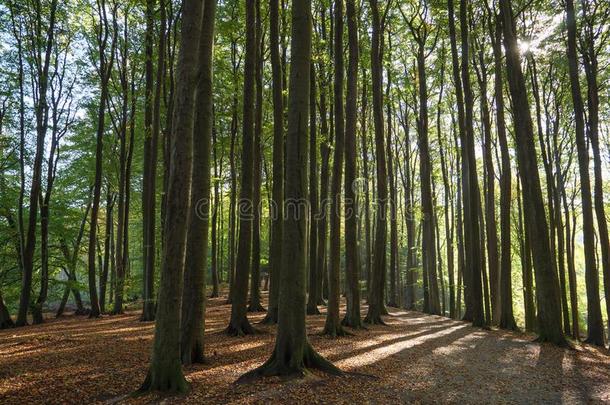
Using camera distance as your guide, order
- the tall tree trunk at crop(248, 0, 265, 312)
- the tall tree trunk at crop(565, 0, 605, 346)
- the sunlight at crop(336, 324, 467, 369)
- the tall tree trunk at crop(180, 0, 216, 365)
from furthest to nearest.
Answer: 1. the tall tree trunk at crop(248, 0, 265, 312)
2. the tall tree trunk at crop(565, 0, 605, 346)
3. the sunlight at crop(336, 324, 467, 369)
4. the tall tree trunk at crop(180, 0, 216, 365)

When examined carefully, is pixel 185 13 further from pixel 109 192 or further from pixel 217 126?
pixel 109 192

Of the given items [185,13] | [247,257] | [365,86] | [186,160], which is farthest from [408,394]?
[365,86]

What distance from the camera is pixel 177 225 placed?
545cm

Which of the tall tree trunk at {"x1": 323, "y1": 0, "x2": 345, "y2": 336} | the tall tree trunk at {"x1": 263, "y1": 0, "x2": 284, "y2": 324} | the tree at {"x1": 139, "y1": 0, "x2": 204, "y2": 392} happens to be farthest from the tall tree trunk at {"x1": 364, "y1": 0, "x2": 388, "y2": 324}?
the tree at {"x1": 139, "y1": 0, "x2": 204, "y2": 392}

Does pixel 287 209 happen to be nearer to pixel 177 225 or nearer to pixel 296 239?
pixel 296 239

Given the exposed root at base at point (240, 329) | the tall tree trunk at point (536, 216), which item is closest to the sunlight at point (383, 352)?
the tall tree trunk at point (536, 216)

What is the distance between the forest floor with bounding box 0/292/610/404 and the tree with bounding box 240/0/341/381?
1.00ft

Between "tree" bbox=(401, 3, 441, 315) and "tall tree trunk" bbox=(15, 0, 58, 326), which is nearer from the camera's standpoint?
"tall tree trunk" bbox=(15, 0, 58, 326)

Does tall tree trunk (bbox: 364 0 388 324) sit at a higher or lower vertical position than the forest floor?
higher

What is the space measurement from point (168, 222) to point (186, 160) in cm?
87

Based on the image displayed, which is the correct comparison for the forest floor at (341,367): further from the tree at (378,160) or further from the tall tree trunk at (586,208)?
the tall tree trunk at (586,208)

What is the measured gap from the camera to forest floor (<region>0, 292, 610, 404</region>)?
215 inches

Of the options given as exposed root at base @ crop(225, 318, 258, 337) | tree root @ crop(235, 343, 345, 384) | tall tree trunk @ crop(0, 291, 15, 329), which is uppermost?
tree root @ crop(235, 343, 345, 384)

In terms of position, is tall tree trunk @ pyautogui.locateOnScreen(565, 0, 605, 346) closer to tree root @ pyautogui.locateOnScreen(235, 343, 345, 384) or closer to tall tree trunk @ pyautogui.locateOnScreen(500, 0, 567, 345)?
tall tree trunk @ pyautogui.locateOnScreen(500, 0, 567, 345)
